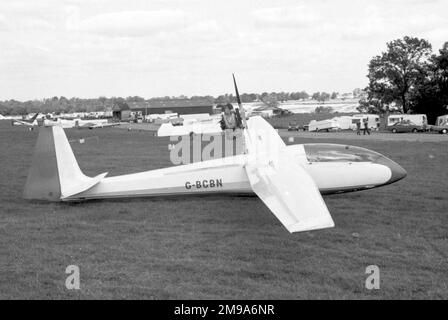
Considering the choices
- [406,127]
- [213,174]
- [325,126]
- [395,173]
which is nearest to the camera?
[213,174]

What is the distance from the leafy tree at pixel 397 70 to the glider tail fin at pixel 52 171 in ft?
207

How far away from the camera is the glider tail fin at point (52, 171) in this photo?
12594 mm

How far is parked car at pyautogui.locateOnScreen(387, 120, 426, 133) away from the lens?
163 feet

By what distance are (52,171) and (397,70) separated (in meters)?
65.9

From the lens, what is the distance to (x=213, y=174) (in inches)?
526

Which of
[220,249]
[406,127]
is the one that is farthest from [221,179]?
[406,127]

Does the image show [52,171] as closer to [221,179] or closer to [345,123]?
[221,179]

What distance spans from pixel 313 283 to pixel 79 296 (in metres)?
3.37

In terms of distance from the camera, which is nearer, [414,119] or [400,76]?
[414,119]

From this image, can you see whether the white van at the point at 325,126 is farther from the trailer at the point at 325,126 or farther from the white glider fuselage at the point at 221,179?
the white glider fuselage at the point at 221,179

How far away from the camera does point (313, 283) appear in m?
7.59

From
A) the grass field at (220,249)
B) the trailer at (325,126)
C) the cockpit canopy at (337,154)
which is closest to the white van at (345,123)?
the trailer at (325,126)
